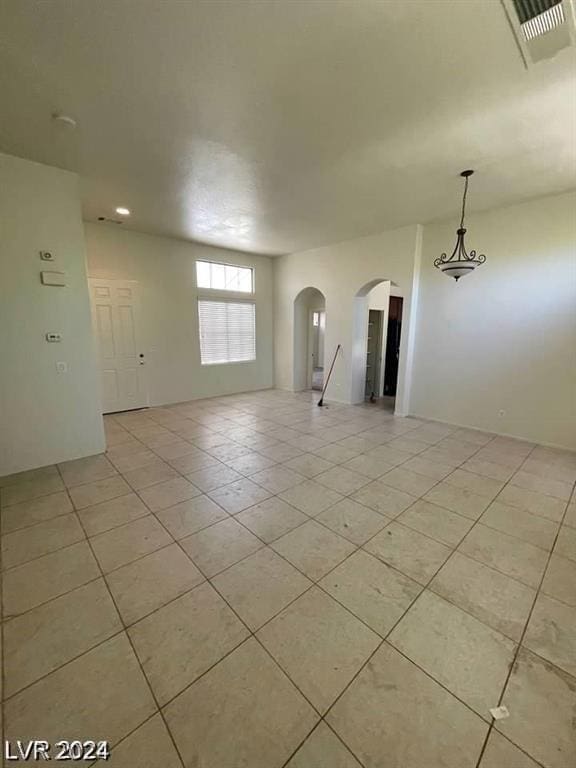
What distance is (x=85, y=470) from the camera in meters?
3.35

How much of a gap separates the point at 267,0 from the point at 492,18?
1.18 m

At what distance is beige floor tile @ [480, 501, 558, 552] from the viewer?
7.59 feet

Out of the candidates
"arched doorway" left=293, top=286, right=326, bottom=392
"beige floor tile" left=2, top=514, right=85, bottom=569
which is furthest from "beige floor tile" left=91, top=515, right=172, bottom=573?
"arched doorway" left=293, top=286, right=326, bottom=392

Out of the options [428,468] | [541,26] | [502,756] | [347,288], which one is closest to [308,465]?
[428,468]

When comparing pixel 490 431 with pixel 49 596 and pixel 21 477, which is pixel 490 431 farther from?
pixel 21 477

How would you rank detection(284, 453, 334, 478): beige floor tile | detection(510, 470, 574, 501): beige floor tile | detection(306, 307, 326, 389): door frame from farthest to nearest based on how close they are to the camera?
detection(306, 307, 326, 389): door frame
detection(284, 453, 334, 478): beige floor tile
detection(510, 470, 574, 501): beige floor tile

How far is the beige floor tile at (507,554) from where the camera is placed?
6.56 feet

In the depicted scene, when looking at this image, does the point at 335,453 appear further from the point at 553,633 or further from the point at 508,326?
the point at 508,326

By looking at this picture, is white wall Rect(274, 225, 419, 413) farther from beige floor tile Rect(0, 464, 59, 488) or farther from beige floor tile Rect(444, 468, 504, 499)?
beige floor tile Rect(0, 464, 59, 488)

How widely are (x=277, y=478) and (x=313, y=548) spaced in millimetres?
1065

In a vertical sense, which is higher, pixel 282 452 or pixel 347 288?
pixel 347 288

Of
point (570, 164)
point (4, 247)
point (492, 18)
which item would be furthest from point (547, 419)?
point (4, 247)

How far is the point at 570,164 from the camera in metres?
3.05

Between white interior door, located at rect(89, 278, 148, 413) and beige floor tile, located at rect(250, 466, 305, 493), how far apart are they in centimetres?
344
